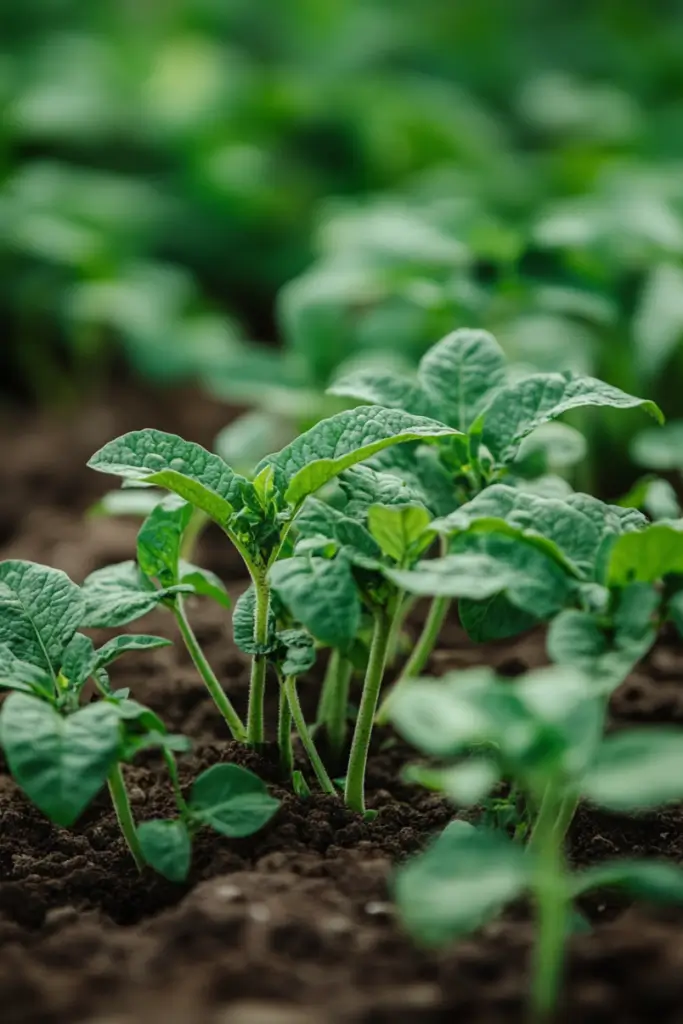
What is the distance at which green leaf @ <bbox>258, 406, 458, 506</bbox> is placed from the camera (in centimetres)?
101

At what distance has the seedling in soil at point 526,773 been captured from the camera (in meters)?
0.78

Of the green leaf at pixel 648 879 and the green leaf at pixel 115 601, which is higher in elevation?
the green leaf at pixel 115 601

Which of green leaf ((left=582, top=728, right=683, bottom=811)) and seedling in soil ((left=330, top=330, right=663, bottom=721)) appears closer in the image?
green leaf ((left=582, top=728, right=683, bottom=811))

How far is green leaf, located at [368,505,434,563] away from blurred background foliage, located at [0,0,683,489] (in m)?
0.79

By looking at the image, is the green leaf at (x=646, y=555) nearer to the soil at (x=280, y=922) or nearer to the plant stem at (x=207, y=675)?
the soil at (x=280, y=922)

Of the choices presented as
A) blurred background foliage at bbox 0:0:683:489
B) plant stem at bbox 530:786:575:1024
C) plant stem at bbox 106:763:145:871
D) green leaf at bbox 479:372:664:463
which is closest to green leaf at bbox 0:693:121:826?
plant stem at bbox 106:763:145:871

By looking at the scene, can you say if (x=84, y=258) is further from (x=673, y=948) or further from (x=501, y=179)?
(x=673, y=948)

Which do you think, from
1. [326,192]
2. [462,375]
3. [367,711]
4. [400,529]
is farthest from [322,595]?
[326,192]

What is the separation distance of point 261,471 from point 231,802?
31cm

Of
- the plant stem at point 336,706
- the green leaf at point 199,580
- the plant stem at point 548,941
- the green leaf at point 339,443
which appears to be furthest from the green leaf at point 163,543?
the plant stem at point 548,941

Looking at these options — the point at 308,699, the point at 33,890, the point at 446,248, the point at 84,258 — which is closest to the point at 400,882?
the point at 33,890

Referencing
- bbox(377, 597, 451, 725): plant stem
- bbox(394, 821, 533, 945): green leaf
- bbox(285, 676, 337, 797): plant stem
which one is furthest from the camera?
bbox(377, 597, 451, 725): plant stem

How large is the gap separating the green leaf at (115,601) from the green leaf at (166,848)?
0.62ft

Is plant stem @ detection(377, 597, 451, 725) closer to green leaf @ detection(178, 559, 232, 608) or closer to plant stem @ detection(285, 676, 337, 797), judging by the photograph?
plant stem @ detection(285, 676, 337, 797)
